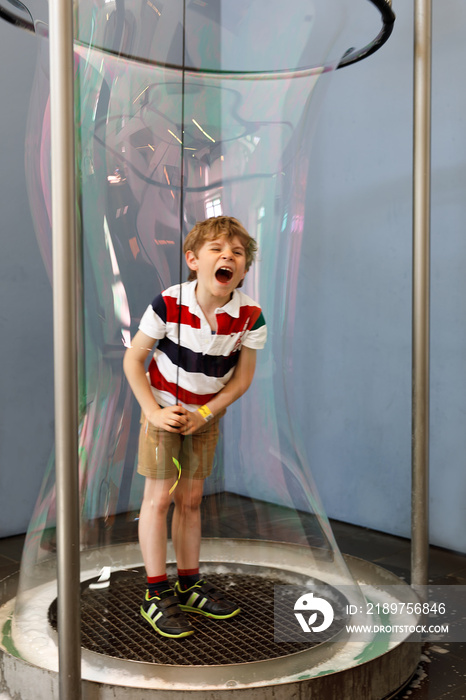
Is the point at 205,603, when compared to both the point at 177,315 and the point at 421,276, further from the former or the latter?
the point at 421,276

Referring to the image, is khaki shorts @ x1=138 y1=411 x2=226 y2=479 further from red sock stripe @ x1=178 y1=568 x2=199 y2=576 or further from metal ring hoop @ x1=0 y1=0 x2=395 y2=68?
metal ring hoop @ x1=0 y1=0 x2=395 y2=68

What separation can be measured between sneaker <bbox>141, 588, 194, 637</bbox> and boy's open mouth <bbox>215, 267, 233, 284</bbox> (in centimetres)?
68

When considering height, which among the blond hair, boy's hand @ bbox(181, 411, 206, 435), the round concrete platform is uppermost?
the blond hair

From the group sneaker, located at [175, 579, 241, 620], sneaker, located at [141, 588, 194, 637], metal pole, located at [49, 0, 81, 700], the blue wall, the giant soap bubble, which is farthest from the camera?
the blue wall

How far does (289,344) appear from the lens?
5.23 feet

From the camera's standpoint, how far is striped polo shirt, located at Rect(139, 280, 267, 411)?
4.54 feet

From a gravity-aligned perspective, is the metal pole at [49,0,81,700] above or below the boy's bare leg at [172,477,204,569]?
above

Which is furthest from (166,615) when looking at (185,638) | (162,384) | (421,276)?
(421,276)

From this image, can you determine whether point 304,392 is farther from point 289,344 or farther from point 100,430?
point 100,430

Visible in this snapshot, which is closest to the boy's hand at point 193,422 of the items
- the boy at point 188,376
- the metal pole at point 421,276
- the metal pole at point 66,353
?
the boy at point 188,376

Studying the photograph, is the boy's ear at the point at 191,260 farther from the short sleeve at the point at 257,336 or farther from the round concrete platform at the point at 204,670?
the round concrete platform at the point at 204,670

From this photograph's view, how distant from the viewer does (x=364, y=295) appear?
2.60 metres

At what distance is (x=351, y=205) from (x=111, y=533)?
1.66 m

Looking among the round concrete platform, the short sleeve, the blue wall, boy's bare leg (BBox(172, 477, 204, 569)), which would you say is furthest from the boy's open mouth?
the blue wall
